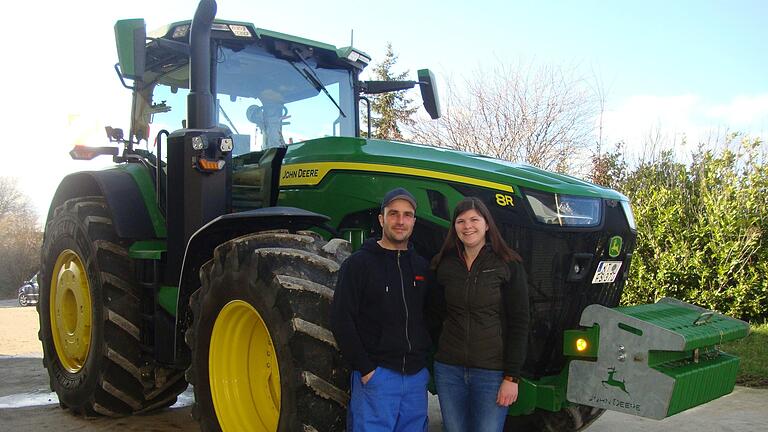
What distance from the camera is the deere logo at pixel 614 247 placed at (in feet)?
12.8

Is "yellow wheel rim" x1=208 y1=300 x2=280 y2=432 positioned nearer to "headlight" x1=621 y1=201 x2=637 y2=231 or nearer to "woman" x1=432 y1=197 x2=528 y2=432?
"woman" x1=432 y1=197 x2=528 y2=432

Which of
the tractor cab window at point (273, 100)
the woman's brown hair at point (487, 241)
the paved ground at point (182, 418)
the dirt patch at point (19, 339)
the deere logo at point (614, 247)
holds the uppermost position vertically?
the tractor cab window at point (273, 100)

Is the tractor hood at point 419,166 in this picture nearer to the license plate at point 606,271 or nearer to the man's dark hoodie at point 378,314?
the license plate at point 606,271

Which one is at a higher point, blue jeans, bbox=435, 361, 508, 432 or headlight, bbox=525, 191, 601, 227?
headlight, bbox=525, 191, 601, 227

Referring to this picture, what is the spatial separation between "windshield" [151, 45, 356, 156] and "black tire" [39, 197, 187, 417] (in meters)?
0.91

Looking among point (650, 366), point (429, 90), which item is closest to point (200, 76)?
point (429, 90)

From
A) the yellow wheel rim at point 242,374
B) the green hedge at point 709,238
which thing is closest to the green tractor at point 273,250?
the yellow wheel rim at point 242,374

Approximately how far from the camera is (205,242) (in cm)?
410

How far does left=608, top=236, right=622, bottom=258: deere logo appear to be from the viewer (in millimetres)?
3900

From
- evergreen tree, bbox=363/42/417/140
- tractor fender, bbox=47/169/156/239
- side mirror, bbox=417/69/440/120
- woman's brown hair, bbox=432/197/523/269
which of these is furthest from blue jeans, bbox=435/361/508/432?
evergreen tree, bbox=363/42/417/140

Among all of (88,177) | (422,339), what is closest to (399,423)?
(422,339)

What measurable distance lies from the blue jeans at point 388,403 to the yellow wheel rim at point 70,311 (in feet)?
9.66

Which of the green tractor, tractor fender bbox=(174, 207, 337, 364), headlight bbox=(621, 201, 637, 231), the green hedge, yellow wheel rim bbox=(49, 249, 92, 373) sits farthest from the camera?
the green hedge

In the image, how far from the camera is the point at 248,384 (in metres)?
3.82
